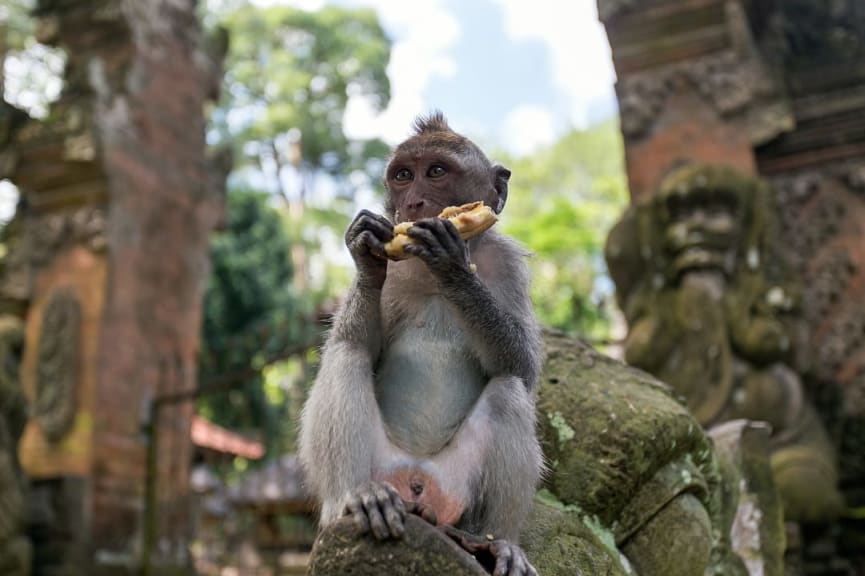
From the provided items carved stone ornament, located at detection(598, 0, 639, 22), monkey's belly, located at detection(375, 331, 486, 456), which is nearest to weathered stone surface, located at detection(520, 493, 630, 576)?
monkey's belly, located at detection(375, 331, 486, 456)

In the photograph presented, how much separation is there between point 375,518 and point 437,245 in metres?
Answer: 0.71

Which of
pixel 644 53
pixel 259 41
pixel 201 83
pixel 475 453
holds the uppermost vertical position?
pixel 259 41

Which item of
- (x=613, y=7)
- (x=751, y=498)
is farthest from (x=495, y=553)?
(x=613, y=7)

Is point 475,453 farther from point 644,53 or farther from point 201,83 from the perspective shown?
point 201,83

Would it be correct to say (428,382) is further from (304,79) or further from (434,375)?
(304,79)

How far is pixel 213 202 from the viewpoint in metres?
9.51

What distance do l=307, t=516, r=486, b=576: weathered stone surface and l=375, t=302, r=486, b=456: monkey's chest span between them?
0.47 meters

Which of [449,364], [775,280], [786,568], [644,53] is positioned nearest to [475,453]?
[449,364]

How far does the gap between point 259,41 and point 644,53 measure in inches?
833

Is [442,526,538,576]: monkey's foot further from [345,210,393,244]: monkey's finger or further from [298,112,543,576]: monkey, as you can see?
[345,210,393,244]: monkey's finger

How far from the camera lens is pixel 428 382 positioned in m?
2.39

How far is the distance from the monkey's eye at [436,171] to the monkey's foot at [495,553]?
40.0 inches

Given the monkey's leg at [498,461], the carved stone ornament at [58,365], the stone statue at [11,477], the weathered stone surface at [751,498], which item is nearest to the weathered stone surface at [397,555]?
the monkey's leg at [498,461]

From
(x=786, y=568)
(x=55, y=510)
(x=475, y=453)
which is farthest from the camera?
(x=55, y=510)
